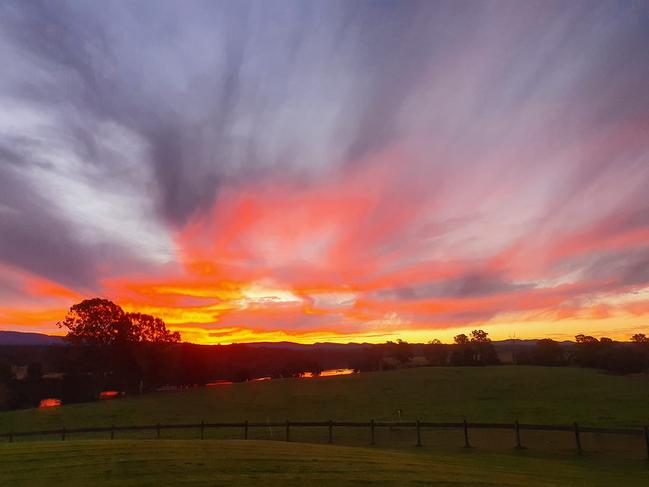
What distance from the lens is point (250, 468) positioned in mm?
14305

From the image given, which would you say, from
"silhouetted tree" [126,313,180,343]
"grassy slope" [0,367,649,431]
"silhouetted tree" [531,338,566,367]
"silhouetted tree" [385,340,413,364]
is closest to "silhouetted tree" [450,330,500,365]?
"silhouetted tree" [531,338,566,367]

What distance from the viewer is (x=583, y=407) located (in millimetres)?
46688

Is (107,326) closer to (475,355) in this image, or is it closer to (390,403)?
(390,403)

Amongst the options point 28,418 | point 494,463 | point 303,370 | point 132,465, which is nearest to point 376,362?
point 303,370

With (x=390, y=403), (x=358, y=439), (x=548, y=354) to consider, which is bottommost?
(x=358, y=439)

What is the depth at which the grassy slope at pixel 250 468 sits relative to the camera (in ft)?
42.5

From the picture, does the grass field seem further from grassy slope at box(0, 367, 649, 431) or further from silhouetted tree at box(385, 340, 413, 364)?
silhouetted tree at box(385, 340, 413, 364)

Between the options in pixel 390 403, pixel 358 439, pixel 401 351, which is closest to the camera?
pixel 358 439

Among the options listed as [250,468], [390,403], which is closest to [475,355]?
[390,403]

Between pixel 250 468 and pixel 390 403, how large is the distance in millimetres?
40880

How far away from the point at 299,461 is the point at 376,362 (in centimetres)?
12913

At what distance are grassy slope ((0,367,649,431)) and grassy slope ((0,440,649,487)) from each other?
25.4 m

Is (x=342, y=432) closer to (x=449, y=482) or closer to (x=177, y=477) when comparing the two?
(x=449, y=482)

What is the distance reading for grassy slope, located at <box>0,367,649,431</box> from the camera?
1770 inches
